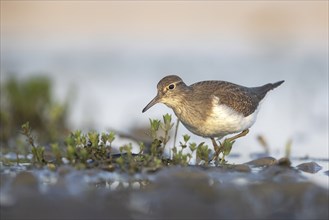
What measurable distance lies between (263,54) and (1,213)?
11.3 m

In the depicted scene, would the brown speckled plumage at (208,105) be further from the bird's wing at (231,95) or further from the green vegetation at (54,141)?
the green vegetation at (54,141)

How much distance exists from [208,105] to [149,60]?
25.2ft

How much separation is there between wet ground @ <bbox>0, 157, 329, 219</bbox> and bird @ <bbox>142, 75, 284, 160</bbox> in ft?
5.63

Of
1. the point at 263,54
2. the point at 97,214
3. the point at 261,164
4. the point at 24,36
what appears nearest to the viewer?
the point at 97,214

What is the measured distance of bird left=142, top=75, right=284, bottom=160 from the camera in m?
8.34

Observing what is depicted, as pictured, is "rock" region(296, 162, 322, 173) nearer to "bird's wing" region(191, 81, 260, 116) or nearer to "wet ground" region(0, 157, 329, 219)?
"wet ground" region(0, 157, 329, 219)

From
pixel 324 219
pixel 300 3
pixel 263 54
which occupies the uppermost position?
pixel 300 3

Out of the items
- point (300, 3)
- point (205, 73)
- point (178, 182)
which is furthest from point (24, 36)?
point (178, 182)

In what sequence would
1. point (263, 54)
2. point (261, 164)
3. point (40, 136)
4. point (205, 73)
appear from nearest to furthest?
point (261, 164)
point (40, 136)
point (205, 73)
point (263, 54)

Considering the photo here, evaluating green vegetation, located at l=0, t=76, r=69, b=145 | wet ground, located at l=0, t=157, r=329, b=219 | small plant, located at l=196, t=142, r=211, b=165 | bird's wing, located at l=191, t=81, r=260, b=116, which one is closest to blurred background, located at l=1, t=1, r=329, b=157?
green vegetation, located at l=0, t=76, r=69, b=145

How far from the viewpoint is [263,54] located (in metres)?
16.4

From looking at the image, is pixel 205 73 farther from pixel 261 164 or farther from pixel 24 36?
pixel 261 164

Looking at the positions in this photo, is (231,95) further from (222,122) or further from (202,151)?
(202,151)

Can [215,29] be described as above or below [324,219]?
above
